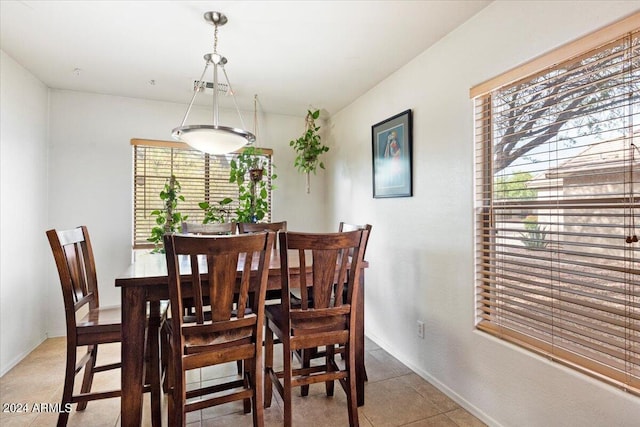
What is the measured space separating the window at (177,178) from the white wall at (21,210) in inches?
30.8

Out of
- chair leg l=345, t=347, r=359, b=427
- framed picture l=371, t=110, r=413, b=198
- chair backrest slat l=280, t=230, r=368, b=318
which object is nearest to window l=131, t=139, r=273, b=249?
framed picture l=371, t=110, r=413, b=198

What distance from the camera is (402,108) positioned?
2666 mm

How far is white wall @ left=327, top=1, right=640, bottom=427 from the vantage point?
4.83 ft

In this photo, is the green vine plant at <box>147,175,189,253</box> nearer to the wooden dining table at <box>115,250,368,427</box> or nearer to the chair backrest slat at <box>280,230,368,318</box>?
the wooden dining table at <box>115,250,368,427</box>

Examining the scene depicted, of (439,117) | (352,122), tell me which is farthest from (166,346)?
(352,122)

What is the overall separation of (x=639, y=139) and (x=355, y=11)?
61.0 inches

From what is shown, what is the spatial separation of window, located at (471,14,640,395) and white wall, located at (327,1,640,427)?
8cm

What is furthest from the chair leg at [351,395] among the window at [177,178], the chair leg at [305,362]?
the window at [177,178]

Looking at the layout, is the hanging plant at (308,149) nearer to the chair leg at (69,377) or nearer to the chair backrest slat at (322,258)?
the chair backrest slat at (322,258)

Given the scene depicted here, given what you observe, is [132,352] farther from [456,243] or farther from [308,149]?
[308,149]

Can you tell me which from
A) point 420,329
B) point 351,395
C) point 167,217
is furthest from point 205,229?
point 420,329

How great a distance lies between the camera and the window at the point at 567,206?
1.31m

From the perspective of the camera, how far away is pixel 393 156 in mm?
2756

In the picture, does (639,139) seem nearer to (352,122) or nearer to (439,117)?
(439,117)
